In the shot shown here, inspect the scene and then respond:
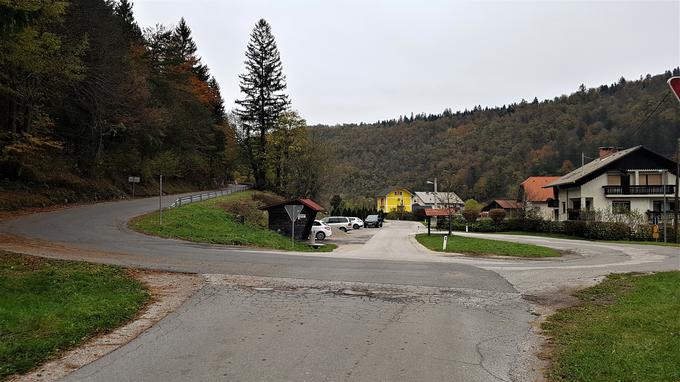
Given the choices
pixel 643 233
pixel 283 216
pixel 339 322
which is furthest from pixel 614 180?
pixel 339 322

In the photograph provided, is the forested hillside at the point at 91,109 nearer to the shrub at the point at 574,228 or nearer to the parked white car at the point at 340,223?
the parked white car at the point at 340,223

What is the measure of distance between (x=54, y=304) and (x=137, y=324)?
1894 mm

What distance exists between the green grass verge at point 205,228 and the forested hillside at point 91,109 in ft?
28.8

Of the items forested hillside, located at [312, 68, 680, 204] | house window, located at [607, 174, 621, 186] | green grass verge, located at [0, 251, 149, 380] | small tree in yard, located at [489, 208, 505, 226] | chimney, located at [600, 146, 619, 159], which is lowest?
green grass verge, located at [0, 251, 149, 380]

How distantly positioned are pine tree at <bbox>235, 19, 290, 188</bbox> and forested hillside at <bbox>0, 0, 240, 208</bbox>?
481 centimetres

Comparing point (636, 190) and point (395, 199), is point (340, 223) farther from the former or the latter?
point (395, 199)

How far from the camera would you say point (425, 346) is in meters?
7.17

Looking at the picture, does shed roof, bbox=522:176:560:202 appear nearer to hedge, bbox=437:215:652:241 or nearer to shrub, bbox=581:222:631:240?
hedge, bbox=437:215:652:241

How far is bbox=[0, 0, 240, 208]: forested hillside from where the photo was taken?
26.8 m

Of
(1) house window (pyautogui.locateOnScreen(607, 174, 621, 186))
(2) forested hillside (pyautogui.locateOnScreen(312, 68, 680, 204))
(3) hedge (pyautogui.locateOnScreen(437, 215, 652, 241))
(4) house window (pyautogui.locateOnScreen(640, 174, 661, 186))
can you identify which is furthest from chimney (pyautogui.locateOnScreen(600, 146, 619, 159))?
(3) hedge (pyautogui.locateOnScreen(437, 215, 652, 241))

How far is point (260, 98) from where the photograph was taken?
6200 centimetres

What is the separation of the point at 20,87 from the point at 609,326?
31124 mm

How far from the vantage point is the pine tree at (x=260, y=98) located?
61125 millimetres

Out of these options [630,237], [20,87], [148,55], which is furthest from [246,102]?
[630,237]
